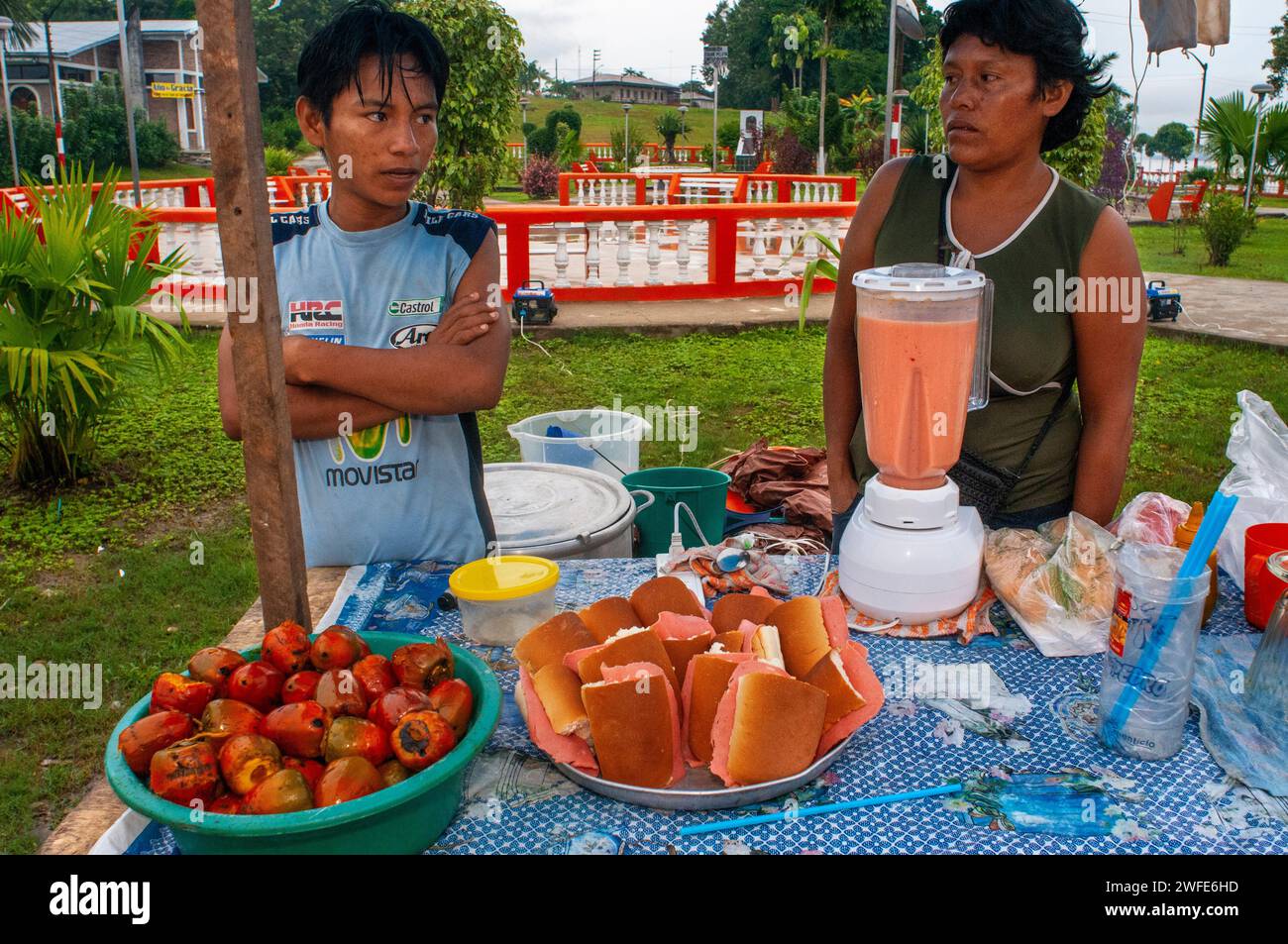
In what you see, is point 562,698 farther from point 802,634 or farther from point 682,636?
point 802,634

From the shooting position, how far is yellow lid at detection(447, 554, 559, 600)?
1.75 metres

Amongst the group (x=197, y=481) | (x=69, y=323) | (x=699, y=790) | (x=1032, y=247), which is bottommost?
(x=197, y=481)

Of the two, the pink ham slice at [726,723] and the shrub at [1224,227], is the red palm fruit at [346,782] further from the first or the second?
the shrub at [1224,227]

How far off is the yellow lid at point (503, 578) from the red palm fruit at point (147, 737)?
56cm

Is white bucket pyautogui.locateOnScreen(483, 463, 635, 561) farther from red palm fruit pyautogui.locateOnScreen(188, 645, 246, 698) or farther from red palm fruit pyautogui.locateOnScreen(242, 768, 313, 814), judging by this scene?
red palm fruit pyautogui.locateOnScreen(242, 768, 313, 814)

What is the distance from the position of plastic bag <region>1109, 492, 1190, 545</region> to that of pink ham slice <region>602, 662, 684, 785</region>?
114 cm

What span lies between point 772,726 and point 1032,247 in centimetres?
142

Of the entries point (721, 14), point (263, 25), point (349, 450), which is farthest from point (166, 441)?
point (721, 14)

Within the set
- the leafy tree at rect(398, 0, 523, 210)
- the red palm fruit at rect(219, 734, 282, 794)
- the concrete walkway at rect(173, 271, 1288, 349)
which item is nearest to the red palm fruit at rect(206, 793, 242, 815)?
the red palm fruit at rect(219, 734, 282, 794)

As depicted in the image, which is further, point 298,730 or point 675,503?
point 675,503

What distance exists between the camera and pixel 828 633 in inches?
62.6

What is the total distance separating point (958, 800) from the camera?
142 cm

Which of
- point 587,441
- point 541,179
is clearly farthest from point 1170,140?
point 587,441
